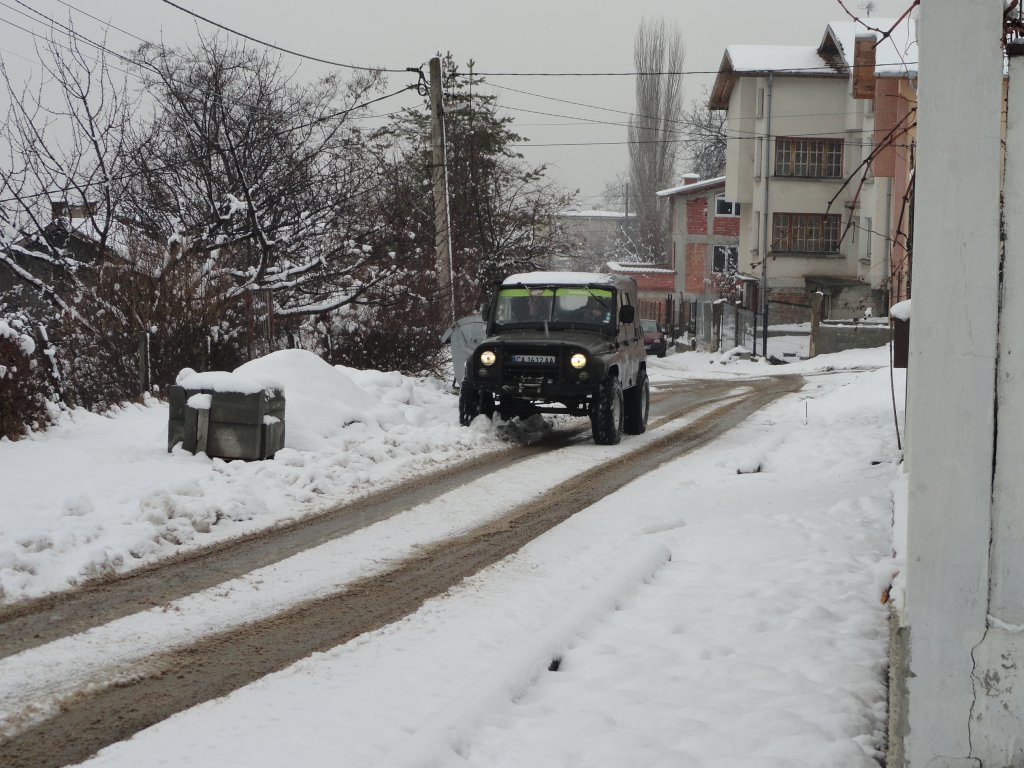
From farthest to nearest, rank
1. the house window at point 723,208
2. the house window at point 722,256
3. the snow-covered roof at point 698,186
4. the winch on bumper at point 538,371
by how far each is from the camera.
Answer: the house window at point 723,208 < the house window at point 722,256 < the snow-covered roof at point 698,186 < the winch on bumper at point 538,371

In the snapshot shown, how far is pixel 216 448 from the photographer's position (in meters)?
10.8

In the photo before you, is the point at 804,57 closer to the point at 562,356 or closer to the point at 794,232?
the point at 794,232

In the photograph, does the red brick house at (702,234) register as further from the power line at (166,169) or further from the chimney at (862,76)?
the power line at (166,169)

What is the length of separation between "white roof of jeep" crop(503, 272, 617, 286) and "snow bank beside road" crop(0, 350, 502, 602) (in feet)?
6.88

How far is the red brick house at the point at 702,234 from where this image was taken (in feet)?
201

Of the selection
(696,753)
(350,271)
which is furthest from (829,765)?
(350,271)

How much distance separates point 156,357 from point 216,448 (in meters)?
5.17

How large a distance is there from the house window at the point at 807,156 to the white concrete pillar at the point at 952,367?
4226cm

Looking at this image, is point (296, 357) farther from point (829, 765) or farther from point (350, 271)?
point (829, 765)

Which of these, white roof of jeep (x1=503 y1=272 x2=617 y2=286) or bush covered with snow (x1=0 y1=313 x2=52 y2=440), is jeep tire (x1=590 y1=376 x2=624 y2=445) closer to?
white roof of jeep (x1=503 y1=272 x2=617 y2=286)

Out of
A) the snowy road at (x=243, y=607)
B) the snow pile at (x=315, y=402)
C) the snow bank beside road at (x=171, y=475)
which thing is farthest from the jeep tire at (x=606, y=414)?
the snowy road at (x=243, y=607)

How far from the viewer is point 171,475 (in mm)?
9625

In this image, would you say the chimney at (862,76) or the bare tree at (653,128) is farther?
the bare tree at (653,128)

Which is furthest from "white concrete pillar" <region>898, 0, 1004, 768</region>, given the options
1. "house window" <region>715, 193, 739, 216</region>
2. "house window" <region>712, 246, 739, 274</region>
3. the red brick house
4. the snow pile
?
"house window" <region>715, 193, 739, 216</region>
